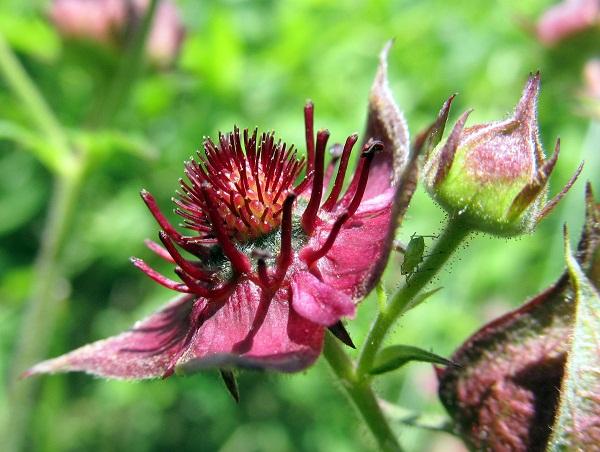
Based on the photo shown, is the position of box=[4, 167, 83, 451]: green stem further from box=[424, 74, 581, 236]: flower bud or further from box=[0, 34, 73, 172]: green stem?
box=[424, 74, 581, 236]: flower bud

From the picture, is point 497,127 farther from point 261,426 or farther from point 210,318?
point 261,426

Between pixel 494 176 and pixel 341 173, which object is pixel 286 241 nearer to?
pixel 341 173

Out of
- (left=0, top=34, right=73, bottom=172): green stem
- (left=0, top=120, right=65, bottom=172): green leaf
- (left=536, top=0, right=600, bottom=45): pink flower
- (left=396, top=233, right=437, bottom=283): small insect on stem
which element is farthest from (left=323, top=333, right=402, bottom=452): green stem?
(left=536, top=0, right=600, bottom=45): pink flower

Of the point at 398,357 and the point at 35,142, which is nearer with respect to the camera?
the point at 398,357

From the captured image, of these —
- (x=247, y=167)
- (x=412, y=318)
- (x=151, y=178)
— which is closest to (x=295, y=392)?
(x=412, y=318)

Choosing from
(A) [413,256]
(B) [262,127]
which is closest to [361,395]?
(A) [413,256]

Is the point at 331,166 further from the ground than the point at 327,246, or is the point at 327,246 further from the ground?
the point at 331,166
